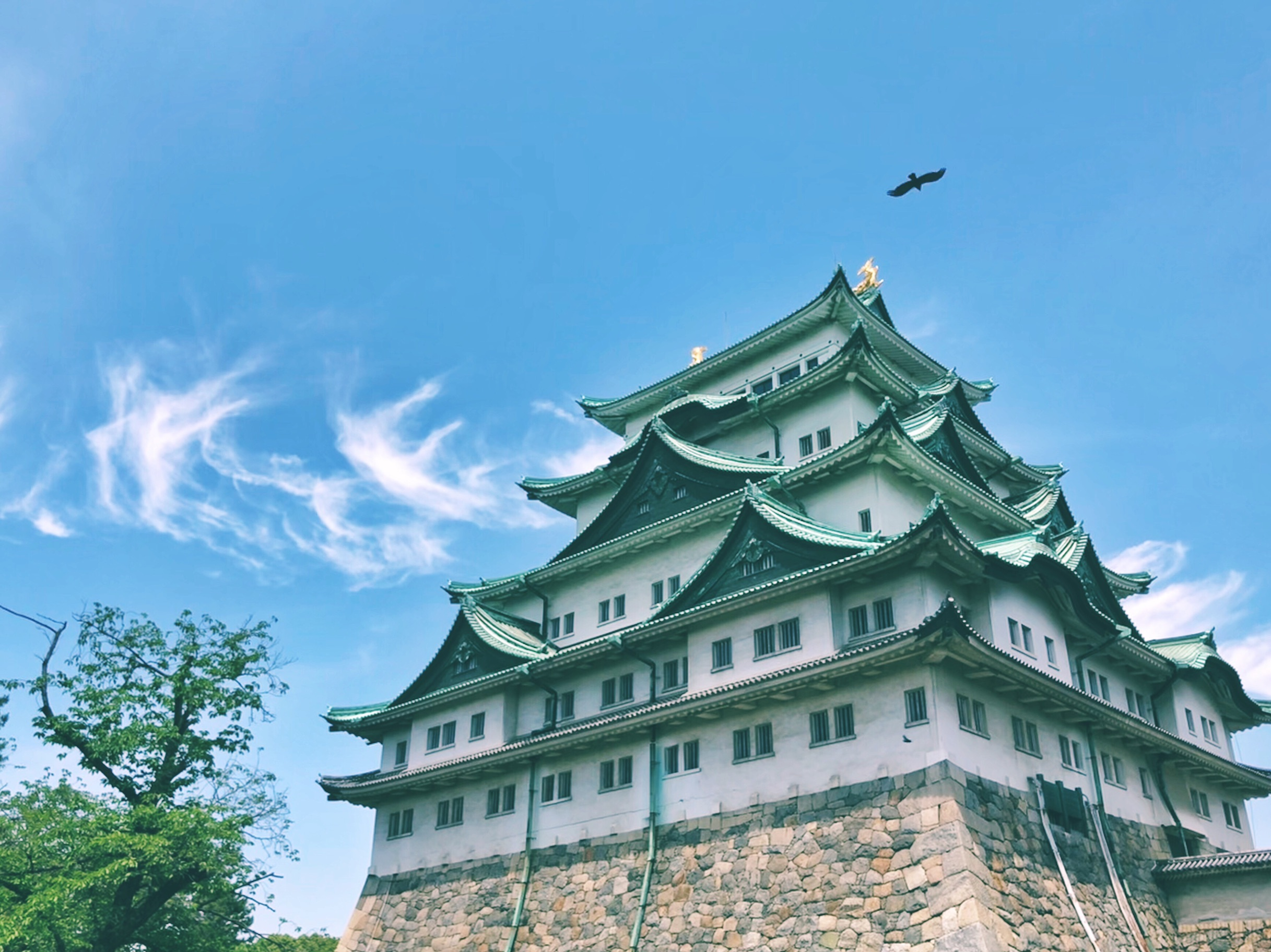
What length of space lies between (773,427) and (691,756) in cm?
1364

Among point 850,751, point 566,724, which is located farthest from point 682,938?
point 566,724

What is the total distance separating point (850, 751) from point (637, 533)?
12.3 meters

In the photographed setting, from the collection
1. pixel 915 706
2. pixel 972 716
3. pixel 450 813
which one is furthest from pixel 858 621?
pixel 450 813

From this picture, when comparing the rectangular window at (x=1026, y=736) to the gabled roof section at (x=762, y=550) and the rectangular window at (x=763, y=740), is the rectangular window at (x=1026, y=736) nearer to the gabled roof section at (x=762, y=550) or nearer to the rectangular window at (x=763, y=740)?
the gabled roof section at (x=762, y=550)

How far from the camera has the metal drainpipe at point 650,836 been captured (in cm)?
2755

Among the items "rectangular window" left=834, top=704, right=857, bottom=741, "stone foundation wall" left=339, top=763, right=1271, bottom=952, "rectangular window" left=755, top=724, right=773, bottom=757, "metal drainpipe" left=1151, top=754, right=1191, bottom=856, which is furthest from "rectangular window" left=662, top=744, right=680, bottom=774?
"metal drainpipe" left=1151, top=754, right=1191, bottom=856

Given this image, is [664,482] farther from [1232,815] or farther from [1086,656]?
[1232,815]

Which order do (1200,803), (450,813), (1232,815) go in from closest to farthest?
(1200,803), (450,813), (1232,815)

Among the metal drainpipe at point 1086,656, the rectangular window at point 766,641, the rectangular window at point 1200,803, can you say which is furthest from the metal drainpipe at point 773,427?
the rectangular window at point 1200,803

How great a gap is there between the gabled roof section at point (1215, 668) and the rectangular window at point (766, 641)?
50.3ft

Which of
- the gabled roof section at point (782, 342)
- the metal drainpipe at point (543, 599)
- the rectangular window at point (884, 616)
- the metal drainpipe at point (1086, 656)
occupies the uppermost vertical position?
the gabled roof section at point (782, 342)

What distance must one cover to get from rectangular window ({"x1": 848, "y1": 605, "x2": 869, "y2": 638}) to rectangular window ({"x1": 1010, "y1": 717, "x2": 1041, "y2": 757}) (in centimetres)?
431

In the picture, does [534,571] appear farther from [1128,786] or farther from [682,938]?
[1128,786]

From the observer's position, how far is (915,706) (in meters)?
25.0
